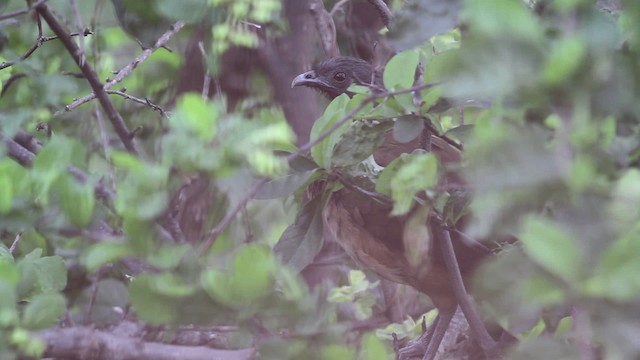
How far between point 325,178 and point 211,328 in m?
0.68

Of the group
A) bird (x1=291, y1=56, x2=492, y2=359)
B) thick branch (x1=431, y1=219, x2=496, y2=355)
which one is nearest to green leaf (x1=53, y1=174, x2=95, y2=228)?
thick branch (x1=431, y1=219, x2=496, y2=355)

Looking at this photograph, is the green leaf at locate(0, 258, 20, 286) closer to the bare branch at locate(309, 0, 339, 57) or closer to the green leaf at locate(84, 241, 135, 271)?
the green leaf at locate(84, 241, 135, 271)

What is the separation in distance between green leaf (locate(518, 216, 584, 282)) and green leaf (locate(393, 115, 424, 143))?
0.82 meters

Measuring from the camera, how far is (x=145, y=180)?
1.45m

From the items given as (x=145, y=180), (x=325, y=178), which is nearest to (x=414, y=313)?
(x=325, y=178)

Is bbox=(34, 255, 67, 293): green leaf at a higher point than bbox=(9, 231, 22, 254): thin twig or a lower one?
higher

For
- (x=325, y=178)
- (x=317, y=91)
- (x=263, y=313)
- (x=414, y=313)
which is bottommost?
(x=414, y=313)

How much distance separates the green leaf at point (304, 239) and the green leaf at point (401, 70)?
1.28 ft

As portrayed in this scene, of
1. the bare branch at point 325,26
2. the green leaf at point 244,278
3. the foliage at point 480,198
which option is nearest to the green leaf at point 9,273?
the foliage at point 480,198

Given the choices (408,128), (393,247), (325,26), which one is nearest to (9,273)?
(408,128)

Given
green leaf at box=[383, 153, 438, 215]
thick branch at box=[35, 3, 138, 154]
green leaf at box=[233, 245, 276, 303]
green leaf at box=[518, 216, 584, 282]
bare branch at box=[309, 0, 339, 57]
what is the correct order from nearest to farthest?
green leaf at box=[518, 216, 584, 282]
green leaf at box=[233, 245, 276, 303]
green leaf at box=[383, 153, 438, 215]
thick branch at box=[35, 3, 138, 154]
bare branch at box=[309, 0, 339, 57]

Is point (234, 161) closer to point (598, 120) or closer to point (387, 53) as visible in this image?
point (598, 120)

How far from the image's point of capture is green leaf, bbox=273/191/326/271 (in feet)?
7.59

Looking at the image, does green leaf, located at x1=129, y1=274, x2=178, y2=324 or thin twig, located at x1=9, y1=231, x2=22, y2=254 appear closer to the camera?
green leaf, located at x1=129, y1=274, x2=178, y2=324
